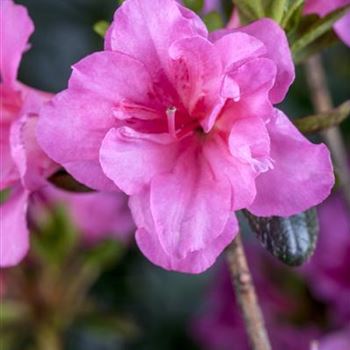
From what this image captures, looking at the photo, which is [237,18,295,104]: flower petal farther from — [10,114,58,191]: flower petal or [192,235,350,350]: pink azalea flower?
[192,235,350,350]: pink azalea flower

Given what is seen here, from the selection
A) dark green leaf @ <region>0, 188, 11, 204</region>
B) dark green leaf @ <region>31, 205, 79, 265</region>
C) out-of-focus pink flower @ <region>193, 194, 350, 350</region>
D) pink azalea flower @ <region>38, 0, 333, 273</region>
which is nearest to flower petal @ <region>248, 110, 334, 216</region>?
pink azalea flower @ <region>38, 0, 333, 273</region>

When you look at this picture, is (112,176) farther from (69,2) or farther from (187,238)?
(69,2)

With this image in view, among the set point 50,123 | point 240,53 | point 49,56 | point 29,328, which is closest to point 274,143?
point 240,53

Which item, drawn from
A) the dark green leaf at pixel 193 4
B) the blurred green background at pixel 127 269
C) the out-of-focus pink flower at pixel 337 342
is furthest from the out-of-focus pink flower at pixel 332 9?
the blurred green background at pixel 127 269

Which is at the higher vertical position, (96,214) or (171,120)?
(171,120)

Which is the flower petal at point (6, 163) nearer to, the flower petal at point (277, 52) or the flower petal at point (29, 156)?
the flower petal at point (29, 156)

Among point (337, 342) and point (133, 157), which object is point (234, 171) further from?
point (337, 342)

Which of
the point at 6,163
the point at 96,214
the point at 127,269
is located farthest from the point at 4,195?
the point at 127,269

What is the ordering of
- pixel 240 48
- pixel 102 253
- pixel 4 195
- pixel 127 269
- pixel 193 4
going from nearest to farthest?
1. pixel 240 48
2. pixel 193 4
3. pixel 4 195
4. pixel 102 253
5. pixel 127 269
